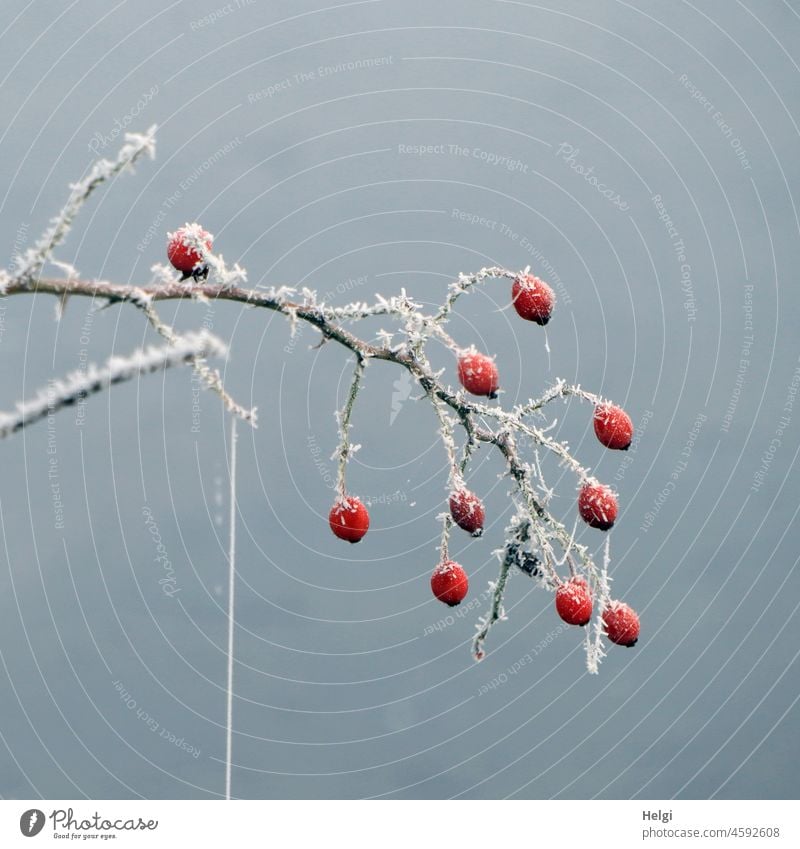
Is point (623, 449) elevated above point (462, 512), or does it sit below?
above

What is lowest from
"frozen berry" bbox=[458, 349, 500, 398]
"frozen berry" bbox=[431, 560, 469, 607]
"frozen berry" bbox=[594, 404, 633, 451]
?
"frozen berry" bbox=[431, 560, 469, 607]

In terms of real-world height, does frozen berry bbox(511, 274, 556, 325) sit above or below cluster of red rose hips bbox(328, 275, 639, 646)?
above

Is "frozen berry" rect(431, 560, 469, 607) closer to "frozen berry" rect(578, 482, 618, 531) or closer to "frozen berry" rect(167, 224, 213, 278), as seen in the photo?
"frozen berry" rect(578, 482, 618, 531)

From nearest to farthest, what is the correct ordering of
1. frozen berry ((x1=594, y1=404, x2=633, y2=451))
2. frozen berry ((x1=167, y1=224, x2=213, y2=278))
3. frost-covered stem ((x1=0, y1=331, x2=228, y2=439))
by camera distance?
frost-covered stem ((x1=0, y1=331, x2=228, y2=439)) < frozen berry ((x1=167, y1=224, x2=213, y2=278)) < frozen berry ((x1=594, y1=404, x2=633, y2=451))

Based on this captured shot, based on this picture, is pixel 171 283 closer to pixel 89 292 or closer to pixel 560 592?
pixel 89 292

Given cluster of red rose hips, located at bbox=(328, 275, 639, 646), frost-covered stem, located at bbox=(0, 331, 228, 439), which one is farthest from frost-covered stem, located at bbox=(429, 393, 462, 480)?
frost-covered stem, located at bbox=(0, 331, 228, 439)
